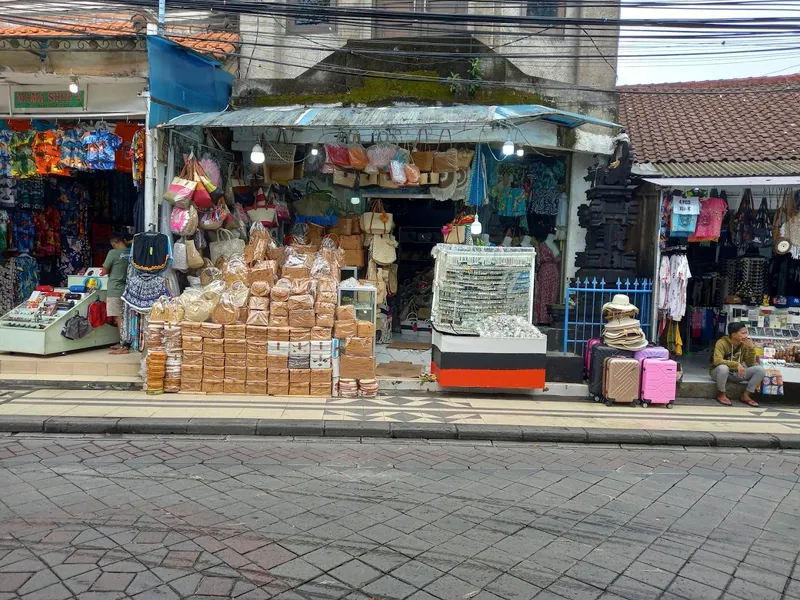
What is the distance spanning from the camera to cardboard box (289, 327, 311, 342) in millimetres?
8516

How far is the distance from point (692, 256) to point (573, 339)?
3956mm

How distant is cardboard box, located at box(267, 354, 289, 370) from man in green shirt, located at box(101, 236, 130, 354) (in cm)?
282

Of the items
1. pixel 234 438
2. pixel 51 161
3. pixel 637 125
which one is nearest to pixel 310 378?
pixel 234 438

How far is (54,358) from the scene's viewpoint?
9.38 metres

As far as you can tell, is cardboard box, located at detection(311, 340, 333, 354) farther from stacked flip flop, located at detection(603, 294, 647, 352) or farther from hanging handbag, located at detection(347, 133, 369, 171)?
stacked flip flop, located at detection(603, 294, 647, 352)

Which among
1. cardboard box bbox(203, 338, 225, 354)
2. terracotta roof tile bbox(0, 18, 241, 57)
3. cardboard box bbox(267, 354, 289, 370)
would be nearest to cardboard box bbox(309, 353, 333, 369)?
cardboard box bbox(267, 354, 289, 370)

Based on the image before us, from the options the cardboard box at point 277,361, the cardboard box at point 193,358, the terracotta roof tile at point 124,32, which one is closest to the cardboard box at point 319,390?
the cardboard box at point 277,361

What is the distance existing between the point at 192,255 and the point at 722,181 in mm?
8282

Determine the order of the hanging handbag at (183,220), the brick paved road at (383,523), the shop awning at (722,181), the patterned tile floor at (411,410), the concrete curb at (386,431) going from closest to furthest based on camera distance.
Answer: the brick paved road at (383,523), the concrete curb at (386,431), the patterned tile floor at (411,410), the shop awning at (722,181), the hanging handbag at (183,220)

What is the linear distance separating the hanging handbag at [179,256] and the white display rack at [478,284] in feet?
12.9

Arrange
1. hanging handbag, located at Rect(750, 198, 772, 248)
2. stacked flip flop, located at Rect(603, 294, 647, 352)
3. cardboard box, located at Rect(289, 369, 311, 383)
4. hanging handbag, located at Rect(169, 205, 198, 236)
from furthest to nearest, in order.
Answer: hanging handbag, located at Rect(750, 198, 772, 248), hanging handbag, located at Rect(169, 205, 198, 236), stacked flip flop, located at Rect(603, 294, 647, 352), cardboard box, located at Rect(289, 369, 311, 383)

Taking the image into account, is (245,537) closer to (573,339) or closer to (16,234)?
(573,339)

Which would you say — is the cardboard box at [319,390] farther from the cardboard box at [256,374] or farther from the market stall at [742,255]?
the market stall at [742,255]

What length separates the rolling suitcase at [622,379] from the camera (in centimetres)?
862
